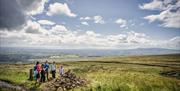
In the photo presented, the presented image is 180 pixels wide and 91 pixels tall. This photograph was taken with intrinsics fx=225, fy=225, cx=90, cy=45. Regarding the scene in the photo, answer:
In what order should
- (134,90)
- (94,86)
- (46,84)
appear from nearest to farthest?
(134,90) < (94,86) < (46,84)

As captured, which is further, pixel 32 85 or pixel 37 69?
pixel 37 69

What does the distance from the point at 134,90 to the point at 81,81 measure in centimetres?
720

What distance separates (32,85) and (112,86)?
1057 centimetres

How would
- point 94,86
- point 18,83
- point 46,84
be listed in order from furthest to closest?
point 18,83 → point 46,84 → point 94,86

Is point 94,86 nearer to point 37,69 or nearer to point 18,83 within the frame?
point 37,69

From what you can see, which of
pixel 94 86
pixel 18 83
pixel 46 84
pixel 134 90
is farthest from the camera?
pixel 18 83

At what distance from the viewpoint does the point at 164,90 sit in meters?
24.5

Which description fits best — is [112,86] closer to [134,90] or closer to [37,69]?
[134,90]

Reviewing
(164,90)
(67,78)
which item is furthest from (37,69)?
(164,90)

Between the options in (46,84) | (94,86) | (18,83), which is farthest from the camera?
(18,83)

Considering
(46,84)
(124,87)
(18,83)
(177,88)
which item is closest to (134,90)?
(124,87)

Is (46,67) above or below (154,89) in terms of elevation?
above

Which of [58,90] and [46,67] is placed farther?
[46,67]

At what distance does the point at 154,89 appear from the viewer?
25.1 meters
